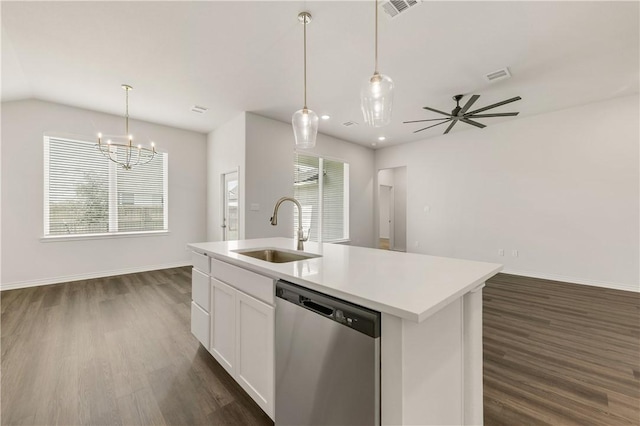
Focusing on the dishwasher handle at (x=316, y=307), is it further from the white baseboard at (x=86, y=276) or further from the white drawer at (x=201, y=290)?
the white baseboard at (x=86, y=276)

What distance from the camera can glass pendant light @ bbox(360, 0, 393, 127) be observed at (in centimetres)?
179

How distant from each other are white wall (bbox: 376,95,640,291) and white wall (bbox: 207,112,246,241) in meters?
4.41

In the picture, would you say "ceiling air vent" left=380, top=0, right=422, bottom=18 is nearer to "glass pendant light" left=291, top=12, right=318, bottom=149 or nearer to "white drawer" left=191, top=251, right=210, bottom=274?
"glass pendant light" left=291, top=12, right=318, bottom=149

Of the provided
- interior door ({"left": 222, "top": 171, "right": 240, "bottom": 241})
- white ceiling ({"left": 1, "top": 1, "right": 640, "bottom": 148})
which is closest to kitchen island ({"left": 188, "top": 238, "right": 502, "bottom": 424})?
white ceiling ({"left": 1, "top": 1, "right": 640, "bottom": 148})

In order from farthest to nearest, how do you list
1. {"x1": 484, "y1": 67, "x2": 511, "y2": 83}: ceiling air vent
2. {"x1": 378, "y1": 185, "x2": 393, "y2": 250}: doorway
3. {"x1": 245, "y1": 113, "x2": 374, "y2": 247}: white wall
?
{"x1": 378, "y1": 185, "x2": 393, "y2": 250}: doorway < {"x1": 245, "y1": 113, "x2": 374, "y2": 247}: white wall < {"x1": 484, "y1": 67, "x2": 511, "y2": 83}: ceiling air vent

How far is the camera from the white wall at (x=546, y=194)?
409 centimetres

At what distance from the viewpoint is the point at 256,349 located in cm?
152

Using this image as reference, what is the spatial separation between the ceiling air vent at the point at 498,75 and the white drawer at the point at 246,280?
3796mm

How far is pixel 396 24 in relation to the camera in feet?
8.09

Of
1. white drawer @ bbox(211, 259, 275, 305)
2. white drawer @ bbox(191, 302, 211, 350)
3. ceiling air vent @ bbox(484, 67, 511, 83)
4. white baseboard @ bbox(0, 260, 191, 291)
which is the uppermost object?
ceiling air vent @ bbox(484, 67, 511, 83)

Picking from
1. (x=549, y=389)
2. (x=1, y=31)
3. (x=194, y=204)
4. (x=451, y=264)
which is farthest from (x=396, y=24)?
(x=194, y=204)

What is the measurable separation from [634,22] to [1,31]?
599cm

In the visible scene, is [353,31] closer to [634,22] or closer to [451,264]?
[451,264]

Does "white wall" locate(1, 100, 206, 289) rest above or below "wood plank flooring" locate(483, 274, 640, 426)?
above
